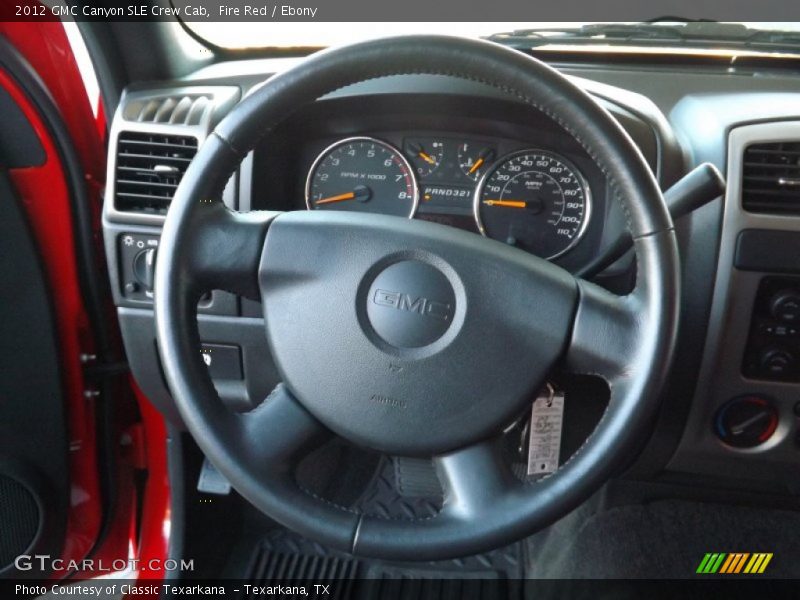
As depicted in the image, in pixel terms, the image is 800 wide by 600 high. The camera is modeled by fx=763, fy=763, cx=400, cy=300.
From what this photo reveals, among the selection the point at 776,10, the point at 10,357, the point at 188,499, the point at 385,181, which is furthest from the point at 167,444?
the point at 776,10

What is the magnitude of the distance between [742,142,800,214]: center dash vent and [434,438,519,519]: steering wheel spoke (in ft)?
1.91

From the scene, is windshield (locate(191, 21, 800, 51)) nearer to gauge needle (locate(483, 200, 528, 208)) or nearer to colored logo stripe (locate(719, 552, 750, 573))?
gauge needle (locate(483, 200, 528, 208))

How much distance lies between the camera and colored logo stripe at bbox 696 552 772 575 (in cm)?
156

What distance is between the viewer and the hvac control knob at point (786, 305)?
3.85ft

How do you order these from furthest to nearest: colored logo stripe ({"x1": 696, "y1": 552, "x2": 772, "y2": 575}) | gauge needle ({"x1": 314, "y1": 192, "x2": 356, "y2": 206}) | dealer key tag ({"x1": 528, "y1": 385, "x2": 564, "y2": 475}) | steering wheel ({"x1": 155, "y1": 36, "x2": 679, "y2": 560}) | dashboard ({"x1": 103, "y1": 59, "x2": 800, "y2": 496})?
colored logo stripe ({"x1": 696, "y1": 552, "x2": 772, "y2": 575}) → gauge needle ({"x1": 314, "y1": 192, "x2": 356, "y2": 206}) → dashboard ({"x1": 103, "y1": 59, "x2": 800, "y2": 496}) → dealer key tag ({"x1": 528, "y1": 385, "x2": 564, "y2": 475}) → steering wheel ({"x1": 155, "y1": 36, "x2": 679, "y2": 560})

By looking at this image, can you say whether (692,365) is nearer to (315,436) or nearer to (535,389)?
(535,389)

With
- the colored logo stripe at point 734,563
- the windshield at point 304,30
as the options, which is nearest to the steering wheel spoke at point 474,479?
the windshield at point 304,30

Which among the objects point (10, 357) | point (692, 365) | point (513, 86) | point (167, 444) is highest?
point (513, 86)

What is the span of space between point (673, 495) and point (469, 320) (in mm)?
922

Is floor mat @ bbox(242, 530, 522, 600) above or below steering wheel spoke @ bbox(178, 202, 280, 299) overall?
below

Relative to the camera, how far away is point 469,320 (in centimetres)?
91

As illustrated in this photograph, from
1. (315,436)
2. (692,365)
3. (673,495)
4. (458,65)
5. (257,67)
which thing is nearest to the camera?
(458,65)

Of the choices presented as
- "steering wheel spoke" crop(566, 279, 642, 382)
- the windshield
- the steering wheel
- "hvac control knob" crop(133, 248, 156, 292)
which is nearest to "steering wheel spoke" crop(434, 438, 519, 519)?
the steering wheel

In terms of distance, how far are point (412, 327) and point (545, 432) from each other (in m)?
0.31
